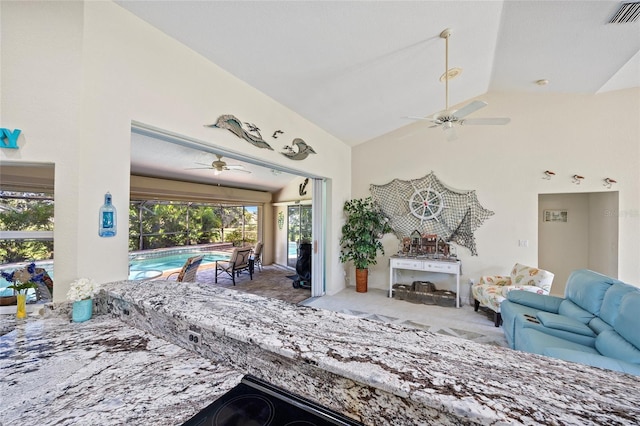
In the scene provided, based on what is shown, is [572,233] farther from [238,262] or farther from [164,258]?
[164,258]

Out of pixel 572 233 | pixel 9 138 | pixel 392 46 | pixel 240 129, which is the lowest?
pixel 572 233

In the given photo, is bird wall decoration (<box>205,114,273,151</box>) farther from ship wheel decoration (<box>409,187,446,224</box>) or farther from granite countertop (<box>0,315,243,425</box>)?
ship wheel decoration (<box>409,187,446,224</box>)

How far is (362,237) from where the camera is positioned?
4.79 m

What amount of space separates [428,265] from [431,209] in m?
1.07

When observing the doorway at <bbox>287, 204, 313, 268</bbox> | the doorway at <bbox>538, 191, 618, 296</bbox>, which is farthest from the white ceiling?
the doorway at <bbox>287, 204, 313, 268</bbox>

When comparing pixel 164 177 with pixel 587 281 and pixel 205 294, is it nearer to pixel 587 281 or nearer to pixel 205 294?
pixel 205 294

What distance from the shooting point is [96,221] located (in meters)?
1.66

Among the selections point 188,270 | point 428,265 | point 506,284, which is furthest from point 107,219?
point 506,284

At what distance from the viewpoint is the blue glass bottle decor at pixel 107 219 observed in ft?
5.50

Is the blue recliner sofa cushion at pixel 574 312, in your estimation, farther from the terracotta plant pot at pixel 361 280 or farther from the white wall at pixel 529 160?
the terracotta plant pot at pixel 361 280

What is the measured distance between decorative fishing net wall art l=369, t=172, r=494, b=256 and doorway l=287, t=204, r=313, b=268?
2639 mm

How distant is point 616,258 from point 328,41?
16.4 feet

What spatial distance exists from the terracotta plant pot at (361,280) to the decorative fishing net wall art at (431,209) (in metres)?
1.01

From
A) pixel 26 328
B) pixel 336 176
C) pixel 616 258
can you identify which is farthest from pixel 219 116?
pixel 616 258
